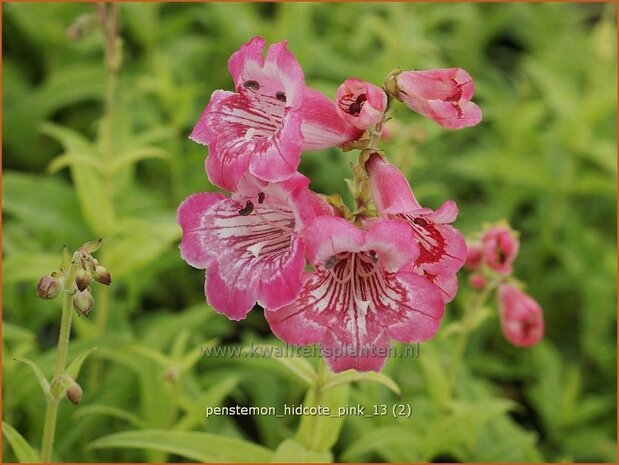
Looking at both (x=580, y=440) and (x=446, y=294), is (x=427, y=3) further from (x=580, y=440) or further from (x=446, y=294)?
(x=446, y=294)

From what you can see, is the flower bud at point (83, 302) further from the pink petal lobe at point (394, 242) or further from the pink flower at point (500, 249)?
the pink flower at point (500, 249)

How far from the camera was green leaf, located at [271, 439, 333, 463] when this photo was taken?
2488 mm

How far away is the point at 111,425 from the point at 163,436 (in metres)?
0.92

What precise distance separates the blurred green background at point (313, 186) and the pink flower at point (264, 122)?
103 cm

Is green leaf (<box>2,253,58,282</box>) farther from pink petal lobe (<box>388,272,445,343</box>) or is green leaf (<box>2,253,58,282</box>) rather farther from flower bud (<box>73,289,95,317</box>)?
pink petal lobe (<box>388,272,445,343</box>)

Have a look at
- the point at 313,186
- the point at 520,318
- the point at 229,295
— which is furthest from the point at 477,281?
the point at 313,186

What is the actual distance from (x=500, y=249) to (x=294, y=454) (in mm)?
922

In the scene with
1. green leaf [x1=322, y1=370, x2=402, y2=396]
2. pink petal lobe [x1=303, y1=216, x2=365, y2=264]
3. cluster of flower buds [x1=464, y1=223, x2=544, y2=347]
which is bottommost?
green leaf [x1=322, y1=370, x2=402, y2=396]

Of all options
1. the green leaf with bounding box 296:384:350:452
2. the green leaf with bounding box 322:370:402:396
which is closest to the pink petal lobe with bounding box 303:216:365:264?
the green leaf with bounding box 322:370:402:396

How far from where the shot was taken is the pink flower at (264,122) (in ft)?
6.26

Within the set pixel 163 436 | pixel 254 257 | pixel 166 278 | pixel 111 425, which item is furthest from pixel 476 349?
pixel 254 257

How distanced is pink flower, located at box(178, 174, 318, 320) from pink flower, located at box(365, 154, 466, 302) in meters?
0.17

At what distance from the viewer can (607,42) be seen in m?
4.60

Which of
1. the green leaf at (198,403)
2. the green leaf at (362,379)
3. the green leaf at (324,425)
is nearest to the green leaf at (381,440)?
the green leaf at (324,425)
